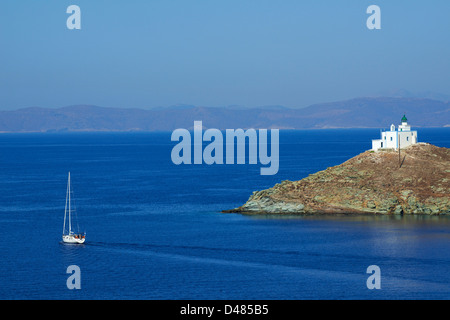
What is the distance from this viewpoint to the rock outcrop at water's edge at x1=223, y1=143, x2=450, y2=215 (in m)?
97.3

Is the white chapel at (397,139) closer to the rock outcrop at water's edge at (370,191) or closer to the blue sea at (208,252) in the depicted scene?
the rock outcrop at water's edge at (370,191)

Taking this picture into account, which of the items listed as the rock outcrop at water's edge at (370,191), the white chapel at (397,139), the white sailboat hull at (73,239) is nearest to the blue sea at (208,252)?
the white sailboat hull at (73,239)

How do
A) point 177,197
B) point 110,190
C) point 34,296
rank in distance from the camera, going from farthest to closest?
point 110,190, point 177,197, point 34,296

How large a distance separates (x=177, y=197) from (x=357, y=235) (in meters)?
44.6

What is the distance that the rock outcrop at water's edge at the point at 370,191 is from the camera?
97312 millimetres

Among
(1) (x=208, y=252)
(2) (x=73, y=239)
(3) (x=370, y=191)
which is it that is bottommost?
(1) (x=208, y=252)

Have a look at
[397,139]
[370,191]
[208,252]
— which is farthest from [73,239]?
[397,139]

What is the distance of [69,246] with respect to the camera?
260 ft

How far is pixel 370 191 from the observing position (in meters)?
99.6

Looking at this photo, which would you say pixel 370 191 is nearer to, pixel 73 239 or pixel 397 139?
pixel 397 139

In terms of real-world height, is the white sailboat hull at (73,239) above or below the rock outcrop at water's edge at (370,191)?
below

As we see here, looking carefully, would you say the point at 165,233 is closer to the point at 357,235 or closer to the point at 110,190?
the point at 357,235
